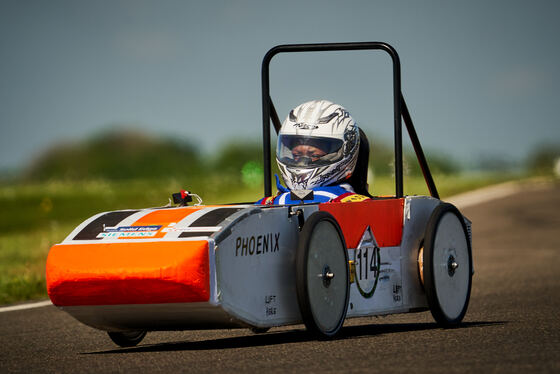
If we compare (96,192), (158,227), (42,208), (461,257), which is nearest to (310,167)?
(461,257)

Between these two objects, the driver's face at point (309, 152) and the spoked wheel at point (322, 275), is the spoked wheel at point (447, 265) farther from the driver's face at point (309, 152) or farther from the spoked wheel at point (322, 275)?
the driver's face at point (309, 152)

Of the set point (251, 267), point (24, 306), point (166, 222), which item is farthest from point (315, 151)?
point (24, 306)

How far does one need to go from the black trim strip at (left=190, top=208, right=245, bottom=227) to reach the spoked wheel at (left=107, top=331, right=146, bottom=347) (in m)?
1.51

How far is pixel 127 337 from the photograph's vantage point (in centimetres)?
891

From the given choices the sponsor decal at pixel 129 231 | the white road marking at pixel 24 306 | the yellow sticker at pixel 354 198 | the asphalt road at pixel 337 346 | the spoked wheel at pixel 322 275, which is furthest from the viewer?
the white road marking at pixel 24 306

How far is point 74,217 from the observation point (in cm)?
4612

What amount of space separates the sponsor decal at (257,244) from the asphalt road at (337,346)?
729 mm

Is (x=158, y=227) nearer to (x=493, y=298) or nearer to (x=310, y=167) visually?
(x=310, y=167)

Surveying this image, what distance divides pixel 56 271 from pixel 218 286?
1.29m

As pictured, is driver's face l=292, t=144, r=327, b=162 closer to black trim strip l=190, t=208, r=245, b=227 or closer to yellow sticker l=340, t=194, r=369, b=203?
yellow sticker l=340, t=194, r=369, b=203

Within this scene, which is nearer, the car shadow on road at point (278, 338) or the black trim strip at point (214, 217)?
the black trim strip at point (214, 217)

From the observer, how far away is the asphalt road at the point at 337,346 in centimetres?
687

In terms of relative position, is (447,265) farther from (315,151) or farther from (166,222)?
(166,222)

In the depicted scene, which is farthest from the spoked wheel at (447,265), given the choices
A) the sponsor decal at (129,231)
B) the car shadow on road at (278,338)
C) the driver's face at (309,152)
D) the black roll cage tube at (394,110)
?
the sponsor decal at (129,231)
